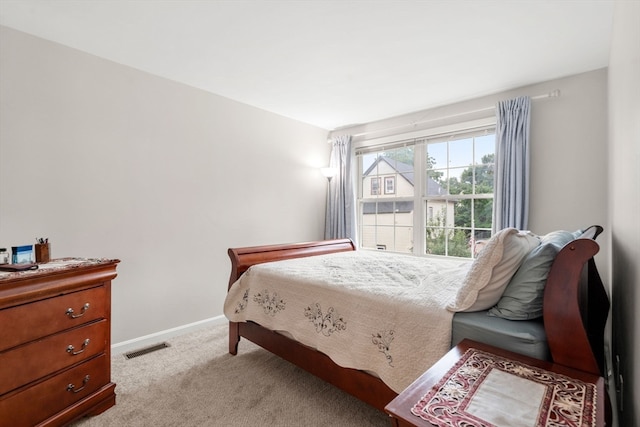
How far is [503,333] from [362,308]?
2.11ft

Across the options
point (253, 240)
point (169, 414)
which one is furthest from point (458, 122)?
point (169, 414)

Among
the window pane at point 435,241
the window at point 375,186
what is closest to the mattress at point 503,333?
the window pane at point 435,241

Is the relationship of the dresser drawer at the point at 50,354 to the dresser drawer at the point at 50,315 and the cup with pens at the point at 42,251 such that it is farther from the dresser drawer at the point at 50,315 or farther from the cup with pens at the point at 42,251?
the cup with pens at the point at 42,251

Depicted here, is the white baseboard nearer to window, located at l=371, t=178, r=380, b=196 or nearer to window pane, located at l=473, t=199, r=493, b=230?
window, located at l=371, t=178, r=380, b=196

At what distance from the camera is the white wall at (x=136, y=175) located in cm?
214

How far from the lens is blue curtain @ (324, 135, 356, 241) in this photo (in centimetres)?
423

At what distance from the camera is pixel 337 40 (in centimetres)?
219

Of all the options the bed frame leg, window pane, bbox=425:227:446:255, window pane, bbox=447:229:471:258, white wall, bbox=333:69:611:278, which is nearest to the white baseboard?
the bed frame leg

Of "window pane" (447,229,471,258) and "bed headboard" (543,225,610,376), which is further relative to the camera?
"window pane" (447,229,471,258)

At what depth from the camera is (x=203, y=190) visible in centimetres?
314

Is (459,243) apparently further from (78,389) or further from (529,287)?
(78,389)

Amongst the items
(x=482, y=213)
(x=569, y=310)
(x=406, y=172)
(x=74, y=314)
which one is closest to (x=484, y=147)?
(x=482, y=213)

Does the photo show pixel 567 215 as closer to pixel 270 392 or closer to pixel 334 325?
pixel 334 325

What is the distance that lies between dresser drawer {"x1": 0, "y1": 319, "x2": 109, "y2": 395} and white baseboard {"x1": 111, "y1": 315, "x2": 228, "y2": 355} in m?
0.88
